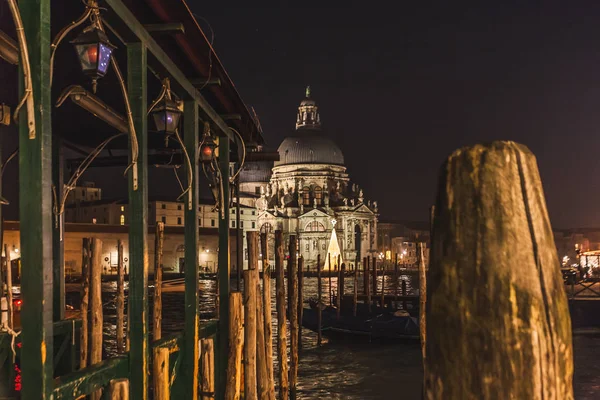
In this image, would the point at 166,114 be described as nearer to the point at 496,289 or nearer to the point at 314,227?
the point at 496,289

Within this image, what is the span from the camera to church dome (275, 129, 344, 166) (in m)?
90.4

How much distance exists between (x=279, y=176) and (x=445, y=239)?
88432 millimetres

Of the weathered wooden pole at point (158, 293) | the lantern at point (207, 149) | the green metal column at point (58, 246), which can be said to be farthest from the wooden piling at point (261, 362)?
the green metal column at point (58, 246)

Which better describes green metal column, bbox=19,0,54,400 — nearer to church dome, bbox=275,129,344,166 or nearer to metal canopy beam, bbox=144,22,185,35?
metal canopy beam, bbox=144,22,185,35

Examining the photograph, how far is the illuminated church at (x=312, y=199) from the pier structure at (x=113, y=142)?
241 feet

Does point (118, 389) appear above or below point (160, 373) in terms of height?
above

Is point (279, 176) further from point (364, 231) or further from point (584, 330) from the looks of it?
point (584, 330)

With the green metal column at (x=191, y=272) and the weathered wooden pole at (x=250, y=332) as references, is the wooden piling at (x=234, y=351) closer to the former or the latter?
the weathered wooden pole at (x=250, y=332)

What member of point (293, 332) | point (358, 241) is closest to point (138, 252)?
point (293, 332)


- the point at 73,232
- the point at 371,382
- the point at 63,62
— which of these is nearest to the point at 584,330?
the point at 371,382

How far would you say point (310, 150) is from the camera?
9081cm

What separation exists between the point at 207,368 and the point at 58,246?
2.19 m

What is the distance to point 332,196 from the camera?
90438 millimetres

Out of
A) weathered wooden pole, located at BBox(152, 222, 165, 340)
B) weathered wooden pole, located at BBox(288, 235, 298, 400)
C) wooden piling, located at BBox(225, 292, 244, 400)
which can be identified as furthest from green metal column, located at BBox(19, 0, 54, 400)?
weathered wooden pole, located at BBox(288, 235, 298, 400)
